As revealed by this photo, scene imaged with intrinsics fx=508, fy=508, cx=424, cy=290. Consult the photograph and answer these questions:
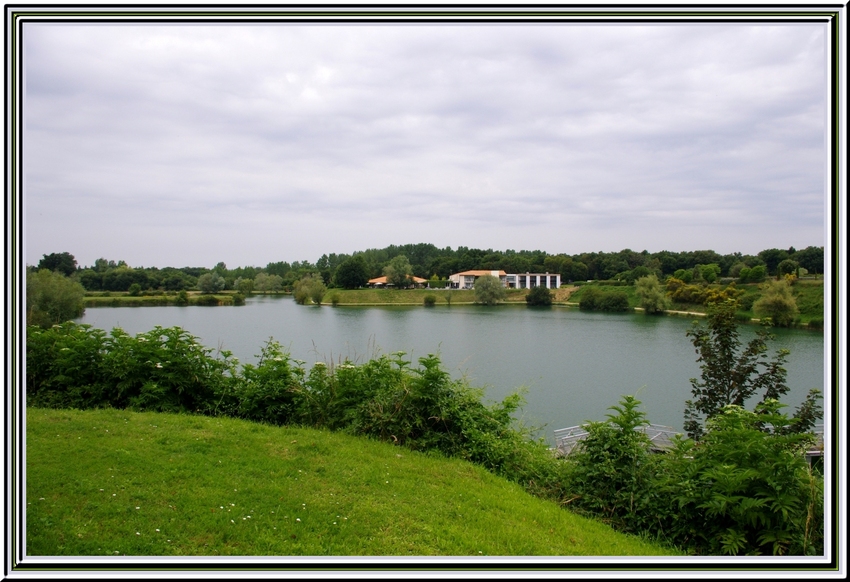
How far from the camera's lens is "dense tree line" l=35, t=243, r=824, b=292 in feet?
20.7

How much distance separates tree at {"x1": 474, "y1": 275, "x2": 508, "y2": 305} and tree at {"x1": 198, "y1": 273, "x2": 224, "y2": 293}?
26516mm

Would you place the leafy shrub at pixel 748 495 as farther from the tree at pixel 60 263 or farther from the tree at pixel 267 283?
the tree at pixel 267 283

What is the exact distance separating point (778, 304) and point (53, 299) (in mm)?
9806

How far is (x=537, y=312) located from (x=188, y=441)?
32.8 meters

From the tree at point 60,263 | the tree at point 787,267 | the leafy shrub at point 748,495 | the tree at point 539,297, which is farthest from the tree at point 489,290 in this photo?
the leafy shrub at point 748,495

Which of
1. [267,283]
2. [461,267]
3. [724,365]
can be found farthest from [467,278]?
[724,365]

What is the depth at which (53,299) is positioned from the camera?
253 inches

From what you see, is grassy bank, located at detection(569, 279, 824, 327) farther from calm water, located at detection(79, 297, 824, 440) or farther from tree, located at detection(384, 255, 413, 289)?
tree, located at detection(384, 255, 413, 289)

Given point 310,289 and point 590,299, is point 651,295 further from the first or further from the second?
point 310,289

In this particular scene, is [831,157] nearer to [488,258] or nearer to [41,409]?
[41,409]

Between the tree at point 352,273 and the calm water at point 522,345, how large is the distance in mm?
1531

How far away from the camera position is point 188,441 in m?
4.34

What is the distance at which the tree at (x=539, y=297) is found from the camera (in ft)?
117
